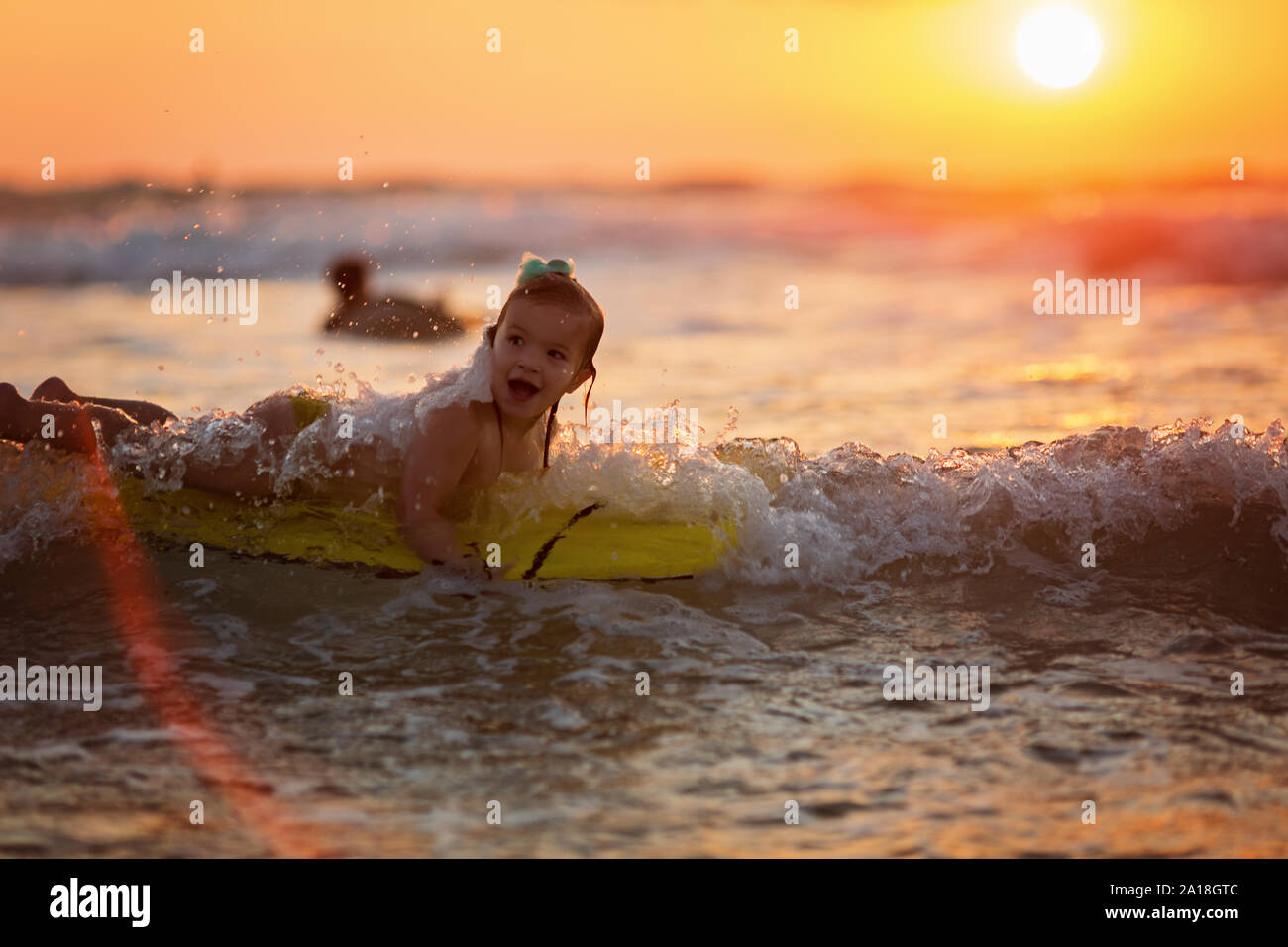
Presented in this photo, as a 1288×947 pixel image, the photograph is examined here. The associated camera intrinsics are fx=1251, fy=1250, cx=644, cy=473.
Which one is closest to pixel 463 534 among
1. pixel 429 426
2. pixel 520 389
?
pixel 429 426

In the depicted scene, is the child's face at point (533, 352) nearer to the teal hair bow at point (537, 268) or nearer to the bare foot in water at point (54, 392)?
the teal hair bow at point (537, 268)

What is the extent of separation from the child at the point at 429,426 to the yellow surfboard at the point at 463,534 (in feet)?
0.32

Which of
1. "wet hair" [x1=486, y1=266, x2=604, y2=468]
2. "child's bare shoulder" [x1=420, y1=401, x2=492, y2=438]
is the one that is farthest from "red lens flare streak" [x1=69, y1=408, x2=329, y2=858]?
"wet hair" [x1=486, y1=266, x2=604, y2=468]

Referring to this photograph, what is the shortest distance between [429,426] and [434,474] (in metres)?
0.19

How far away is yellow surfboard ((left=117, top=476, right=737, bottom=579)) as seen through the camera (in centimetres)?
466

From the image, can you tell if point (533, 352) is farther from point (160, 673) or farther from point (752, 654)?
point (160, 673)

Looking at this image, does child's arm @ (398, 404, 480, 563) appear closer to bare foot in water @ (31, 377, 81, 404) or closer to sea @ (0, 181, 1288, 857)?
sea @ (0, 181, 1288, 857)

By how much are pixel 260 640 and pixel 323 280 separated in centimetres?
1354

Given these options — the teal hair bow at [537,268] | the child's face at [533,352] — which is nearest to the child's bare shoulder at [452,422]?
the child's face at [533,352]

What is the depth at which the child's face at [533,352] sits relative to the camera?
4.65 meters

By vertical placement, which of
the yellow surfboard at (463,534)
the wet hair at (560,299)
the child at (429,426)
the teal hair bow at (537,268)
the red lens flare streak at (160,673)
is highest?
the teal hair bow at (537,268)

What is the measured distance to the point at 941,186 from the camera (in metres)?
28.5

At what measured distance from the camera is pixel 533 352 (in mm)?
4656
